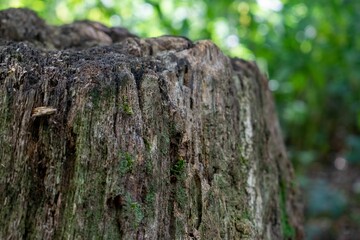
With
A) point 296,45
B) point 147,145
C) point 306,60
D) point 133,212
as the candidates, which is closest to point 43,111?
point 147,145

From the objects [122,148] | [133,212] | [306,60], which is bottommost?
[133,212]

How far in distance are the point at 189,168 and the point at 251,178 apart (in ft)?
1.99

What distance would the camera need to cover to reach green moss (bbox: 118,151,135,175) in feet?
6.54

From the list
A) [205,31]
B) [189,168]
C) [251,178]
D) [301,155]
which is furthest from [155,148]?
[301,155]

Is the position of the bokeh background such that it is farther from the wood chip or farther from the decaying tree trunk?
the wood chip

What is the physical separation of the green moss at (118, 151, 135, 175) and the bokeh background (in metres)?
3.46

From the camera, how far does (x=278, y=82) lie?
766 cm

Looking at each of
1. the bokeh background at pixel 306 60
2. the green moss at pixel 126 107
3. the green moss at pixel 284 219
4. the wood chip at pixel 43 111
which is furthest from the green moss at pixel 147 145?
the bokeh background at pixel 306 60

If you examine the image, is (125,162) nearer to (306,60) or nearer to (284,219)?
(284,219)

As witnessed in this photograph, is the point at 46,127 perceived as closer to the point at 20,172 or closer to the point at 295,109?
the point at 20,172

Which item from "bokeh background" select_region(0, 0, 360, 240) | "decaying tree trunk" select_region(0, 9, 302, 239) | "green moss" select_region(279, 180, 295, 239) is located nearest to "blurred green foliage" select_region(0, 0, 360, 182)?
"bokeh background" select_region(0, 0, 360, 240)

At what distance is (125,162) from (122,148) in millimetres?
59

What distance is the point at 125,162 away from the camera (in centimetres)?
200

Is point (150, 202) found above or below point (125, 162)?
below
